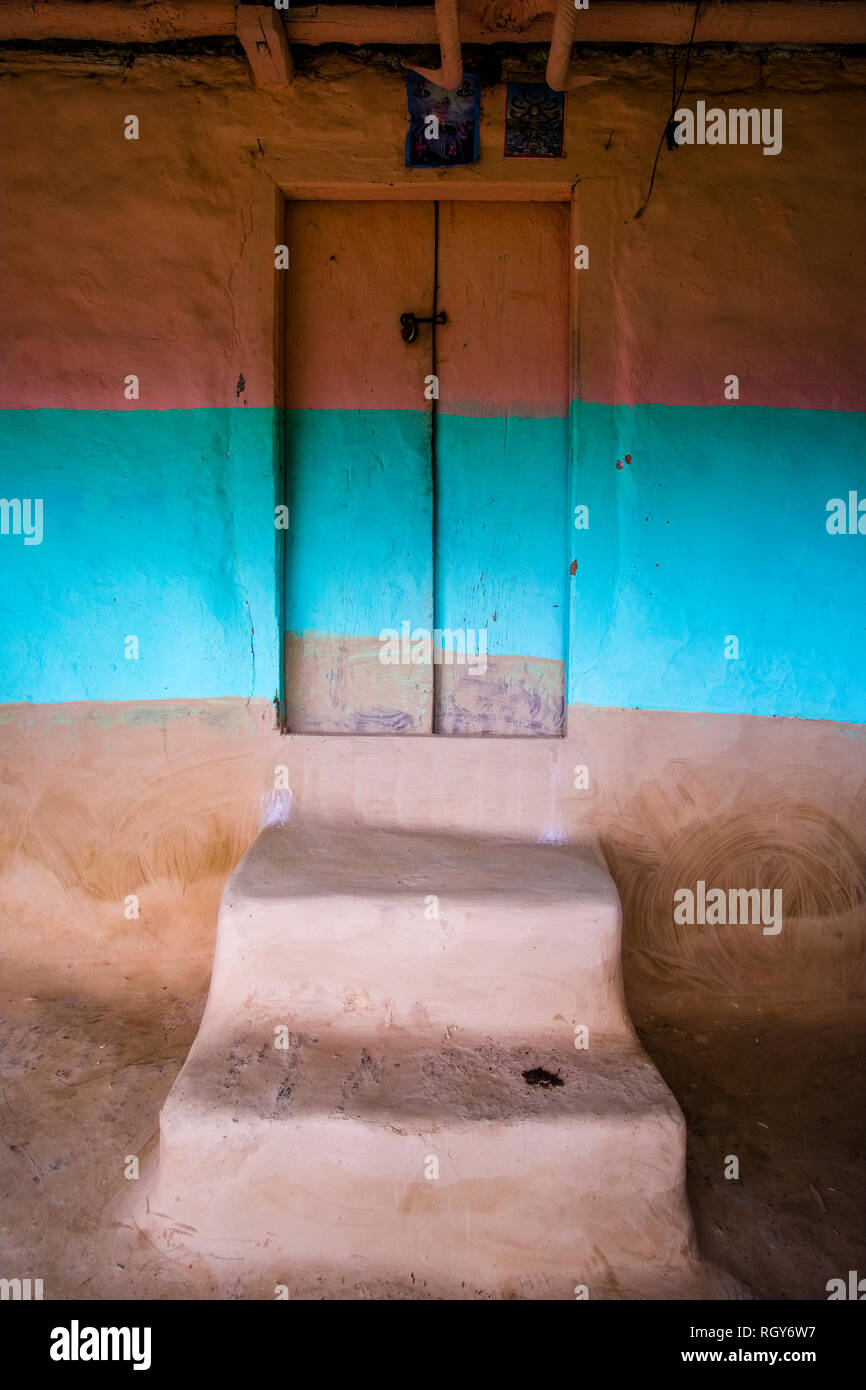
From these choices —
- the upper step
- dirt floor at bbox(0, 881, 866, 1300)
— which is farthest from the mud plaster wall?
the upper step

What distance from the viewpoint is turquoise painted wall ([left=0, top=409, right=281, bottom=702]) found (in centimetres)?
293

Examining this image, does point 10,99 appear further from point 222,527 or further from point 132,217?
point 222,527

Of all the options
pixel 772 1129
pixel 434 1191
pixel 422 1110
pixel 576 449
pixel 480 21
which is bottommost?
pixel 772 1129

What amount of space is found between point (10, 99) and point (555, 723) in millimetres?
2833

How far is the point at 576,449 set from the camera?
9.43 ft

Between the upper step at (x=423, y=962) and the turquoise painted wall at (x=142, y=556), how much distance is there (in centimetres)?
95

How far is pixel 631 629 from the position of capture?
2908mm

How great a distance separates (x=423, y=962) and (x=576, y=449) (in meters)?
1.72

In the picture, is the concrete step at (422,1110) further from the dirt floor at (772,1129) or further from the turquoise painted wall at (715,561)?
the turquoise painted wall at (715,561)

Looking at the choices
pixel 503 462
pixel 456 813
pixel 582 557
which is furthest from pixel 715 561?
pixel 456 813

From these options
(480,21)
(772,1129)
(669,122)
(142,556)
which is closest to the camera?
(772,1129)

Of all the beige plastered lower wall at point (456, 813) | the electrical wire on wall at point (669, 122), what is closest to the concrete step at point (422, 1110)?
the beige plastered lower wall at point (456, 813)

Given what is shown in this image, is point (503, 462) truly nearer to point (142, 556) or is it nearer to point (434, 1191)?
point (142, 556)

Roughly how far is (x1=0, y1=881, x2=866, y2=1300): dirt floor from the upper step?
0.49 meters
